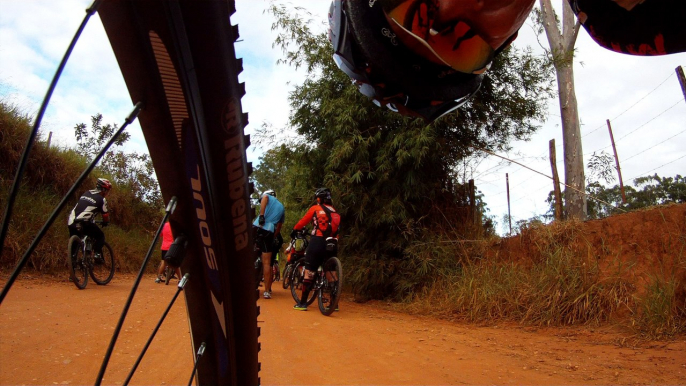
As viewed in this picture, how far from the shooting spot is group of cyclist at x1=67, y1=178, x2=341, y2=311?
6098 mm

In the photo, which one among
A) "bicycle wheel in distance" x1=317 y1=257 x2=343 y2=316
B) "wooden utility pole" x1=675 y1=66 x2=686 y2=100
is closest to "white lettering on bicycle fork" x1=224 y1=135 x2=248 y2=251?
"bicycle wheel in distance" x1=317 y1=257 x2=343 y2=316

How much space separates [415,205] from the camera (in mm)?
7559

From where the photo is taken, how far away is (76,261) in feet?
20.6

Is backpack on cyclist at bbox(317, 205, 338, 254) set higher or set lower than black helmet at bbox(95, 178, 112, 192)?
lower

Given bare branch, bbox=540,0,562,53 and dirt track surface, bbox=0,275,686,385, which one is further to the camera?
bare branch, bbox=540,0,562,53

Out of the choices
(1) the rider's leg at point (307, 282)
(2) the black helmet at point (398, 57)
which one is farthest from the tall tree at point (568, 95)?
(2) the black helmet at point (398, 57)

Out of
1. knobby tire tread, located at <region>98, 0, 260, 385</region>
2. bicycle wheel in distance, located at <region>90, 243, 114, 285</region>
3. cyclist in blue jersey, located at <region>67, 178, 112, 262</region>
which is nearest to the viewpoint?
knobby tire tread, located at <region>98, 0, 260, 385</region>

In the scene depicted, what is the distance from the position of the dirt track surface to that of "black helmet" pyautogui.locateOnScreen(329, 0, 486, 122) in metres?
2.05

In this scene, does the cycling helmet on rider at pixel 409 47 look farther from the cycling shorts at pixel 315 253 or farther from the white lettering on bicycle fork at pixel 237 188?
the cycling shorts at pixel 315 253

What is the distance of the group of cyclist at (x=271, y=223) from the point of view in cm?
610

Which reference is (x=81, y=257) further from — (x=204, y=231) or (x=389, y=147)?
(x=204, y=231)

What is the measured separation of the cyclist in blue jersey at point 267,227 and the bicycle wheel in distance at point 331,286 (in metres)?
1.04

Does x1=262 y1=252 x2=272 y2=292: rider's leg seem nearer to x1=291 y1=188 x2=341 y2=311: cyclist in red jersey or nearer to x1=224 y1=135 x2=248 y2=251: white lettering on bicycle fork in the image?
x1=291 y1=188 x2=341 y2=311: cyclist in red jersey

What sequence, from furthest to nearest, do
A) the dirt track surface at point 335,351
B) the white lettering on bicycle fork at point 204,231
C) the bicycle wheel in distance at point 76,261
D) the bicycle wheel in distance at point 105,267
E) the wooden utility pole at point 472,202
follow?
the wooden utility pole at point 472,202 < the bicycle wheel in distance at point 105,267 < the bicycle wheel in distance at point 76,261 < the dirt track surface at point 335,351 < the white lettering on bicycle fork at point 204,231
